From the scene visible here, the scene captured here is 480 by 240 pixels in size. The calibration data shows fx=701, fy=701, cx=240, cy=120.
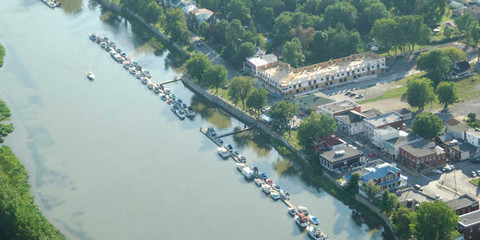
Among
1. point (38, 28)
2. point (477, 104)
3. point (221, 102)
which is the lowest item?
point (38, 28)

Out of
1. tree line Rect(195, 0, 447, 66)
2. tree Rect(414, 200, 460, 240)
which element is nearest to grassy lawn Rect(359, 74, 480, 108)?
tree line Rect(195, 0, 447, 66)

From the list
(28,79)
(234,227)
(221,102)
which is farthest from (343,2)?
(234,227)

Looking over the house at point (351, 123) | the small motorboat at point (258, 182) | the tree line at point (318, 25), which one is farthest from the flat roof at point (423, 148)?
the tree line at point (318, 25)

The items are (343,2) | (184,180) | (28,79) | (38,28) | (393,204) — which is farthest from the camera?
(38,28)

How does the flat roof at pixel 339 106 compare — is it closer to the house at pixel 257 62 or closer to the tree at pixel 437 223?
the house at pixel 257 62

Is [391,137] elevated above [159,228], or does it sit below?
above

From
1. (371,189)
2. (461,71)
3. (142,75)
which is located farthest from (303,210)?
(142,75)

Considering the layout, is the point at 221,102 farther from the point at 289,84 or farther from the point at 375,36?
the point at 375,36

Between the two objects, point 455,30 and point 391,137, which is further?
point 455,30
